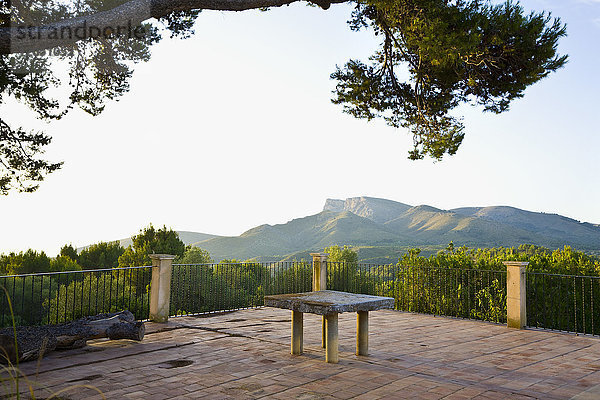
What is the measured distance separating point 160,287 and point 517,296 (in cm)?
688

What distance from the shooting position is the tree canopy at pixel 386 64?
765 centimetres

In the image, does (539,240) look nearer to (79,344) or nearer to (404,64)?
(404,64)

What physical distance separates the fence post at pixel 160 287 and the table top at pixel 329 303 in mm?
Result: 3347

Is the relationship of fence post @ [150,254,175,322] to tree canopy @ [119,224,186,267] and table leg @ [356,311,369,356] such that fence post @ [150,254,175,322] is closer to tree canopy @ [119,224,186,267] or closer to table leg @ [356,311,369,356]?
table leg @ [356,311,369,356]

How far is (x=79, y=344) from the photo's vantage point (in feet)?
21.0

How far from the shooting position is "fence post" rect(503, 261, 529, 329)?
850 centimetres

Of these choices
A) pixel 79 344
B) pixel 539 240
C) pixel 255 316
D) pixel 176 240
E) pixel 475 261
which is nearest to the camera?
pixel 79 344

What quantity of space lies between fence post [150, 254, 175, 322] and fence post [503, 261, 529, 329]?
264 inches

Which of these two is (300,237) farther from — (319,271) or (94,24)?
(94,24)

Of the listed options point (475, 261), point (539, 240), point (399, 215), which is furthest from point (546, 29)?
point (399, 215)

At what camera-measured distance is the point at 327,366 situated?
5.48m

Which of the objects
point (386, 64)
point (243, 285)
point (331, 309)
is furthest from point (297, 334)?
point (243, 285)

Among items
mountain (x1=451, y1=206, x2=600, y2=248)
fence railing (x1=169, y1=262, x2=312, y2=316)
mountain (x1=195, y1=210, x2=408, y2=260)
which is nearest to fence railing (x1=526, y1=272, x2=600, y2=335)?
fence railing (x1=169, y1=262, x2=312, y2=316)

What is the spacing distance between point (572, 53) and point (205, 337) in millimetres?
8257
